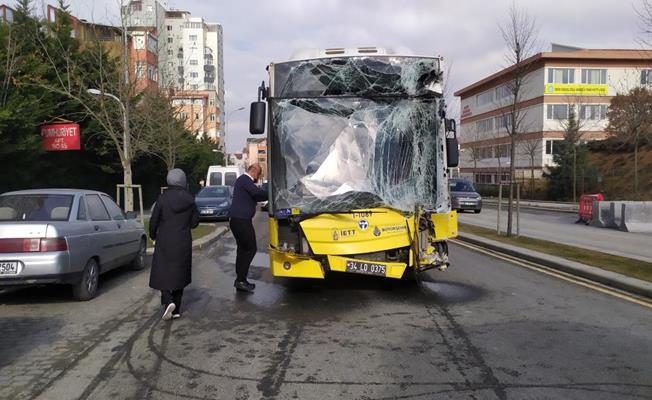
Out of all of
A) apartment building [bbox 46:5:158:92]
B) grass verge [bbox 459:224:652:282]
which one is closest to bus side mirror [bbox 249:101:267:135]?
grass verge [bbox 459:224:652:282]

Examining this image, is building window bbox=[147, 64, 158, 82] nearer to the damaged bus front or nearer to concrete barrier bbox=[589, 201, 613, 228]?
the damaged bus front

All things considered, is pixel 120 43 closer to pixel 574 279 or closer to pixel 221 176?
pixel 221 176

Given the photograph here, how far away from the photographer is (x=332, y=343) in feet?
18.7

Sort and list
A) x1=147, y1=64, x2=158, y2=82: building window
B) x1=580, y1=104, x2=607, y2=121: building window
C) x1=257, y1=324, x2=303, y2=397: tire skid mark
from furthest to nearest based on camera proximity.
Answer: x1=580, y1=104, x2=607, y2=121: building window < x1=147, y1=64, x2=158, y2=82: building window < x1=257, y1=324, x2=303, y2=397: tire skid mark

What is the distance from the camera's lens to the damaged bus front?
729 cm

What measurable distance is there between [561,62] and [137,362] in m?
59.3

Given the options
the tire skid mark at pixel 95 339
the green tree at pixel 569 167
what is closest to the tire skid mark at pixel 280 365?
the tire skid mark at pixel 95 339

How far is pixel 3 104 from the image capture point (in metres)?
17.3

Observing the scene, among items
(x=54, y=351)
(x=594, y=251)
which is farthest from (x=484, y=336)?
(x=594, y=251)

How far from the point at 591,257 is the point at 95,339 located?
378 inches

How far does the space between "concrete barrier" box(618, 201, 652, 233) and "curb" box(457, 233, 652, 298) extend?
8.10 metres

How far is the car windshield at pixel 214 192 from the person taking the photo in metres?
23.9

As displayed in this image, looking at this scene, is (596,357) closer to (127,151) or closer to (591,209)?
(127,151)

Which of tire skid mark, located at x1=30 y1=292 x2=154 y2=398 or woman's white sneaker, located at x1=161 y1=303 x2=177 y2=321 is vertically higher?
woman's white sneaker, located at x1=161 y1=303 x2=177 y2=321
